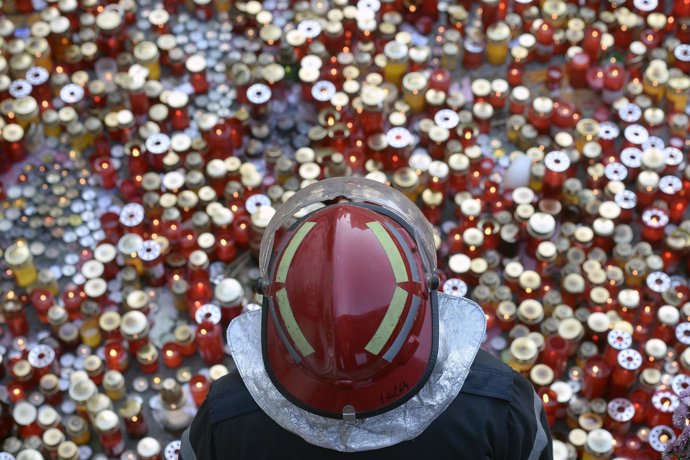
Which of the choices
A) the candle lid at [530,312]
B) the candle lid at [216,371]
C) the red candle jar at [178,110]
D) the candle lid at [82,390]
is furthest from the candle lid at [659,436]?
the red candle jar at [178,110]

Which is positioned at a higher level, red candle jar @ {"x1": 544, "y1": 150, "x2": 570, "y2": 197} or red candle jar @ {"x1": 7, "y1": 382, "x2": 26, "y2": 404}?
red candle jar @ {"x1": 544, "y1": 150, "x2": 570, "y2": 197}

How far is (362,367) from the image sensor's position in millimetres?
1572

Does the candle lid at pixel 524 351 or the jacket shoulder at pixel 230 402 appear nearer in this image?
the jacket shoulder at pixel 230 402

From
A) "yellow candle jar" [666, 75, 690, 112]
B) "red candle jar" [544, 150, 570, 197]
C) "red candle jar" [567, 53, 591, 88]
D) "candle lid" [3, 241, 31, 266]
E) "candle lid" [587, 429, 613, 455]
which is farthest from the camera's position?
"red candle jar" [567, 53, 591, 88]

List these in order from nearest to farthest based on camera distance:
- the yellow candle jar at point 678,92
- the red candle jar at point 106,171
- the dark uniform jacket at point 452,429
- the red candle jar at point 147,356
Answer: the dark uniform jacket at point 452,429 → the red candle jar at point 147,356 → the red candle jar at point 106,171 → the yellow candle jar at point 678,92

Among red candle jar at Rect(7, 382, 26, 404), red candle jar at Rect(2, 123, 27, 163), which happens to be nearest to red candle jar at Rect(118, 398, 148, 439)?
red candle jar at Rect(7, 382, 26, 404)

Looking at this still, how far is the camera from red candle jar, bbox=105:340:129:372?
131 inches

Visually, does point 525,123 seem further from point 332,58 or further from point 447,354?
point 447,354

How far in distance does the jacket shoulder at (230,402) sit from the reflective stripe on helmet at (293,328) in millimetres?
191

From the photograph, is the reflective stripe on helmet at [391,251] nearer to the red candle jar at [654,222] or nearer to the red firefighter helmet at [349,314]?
the red firefighter helmet at [349,314]

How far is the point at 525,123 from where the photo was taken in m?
3.86

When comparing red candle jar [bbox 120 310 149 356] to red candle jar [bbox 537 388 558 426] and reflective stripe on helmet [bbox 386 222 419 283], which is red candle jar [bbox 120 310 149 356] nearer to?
red candle jar [bbox 537 388 558 426]

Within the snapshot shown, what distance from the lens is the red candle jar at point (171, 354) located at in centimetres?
335

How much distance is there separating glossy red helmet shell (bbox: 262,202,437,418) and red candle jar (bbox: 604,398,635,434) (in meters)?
1.64
